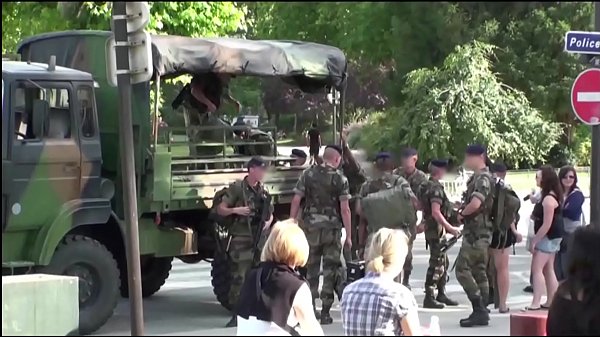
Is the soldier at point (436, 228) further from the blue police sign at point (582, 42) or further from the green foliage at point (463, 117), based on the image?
the blue police sign at point (582, 42)

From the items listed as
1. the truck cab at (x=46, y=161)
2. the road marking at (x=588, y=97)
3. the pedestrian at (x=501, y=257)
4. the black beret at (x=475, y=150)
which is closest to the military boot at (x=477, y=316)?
the pedestrian at (x=501, y=257)

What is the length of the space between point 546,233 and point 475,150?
1.72 meters

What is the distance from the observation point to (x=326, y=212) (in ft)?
34.3

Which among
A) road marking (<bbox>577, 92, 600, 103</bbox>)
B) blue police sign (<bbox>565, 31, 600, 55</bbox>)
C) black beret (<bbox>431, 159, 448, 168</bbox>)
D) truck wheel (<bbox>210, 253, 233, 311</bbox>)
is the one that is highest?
blue police sign (<bbox>565, 31, 600, 55</bbox>)

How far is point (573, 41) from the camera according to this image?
917 centimetres

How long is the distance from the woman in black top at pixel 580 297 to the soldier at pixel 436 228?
4.82m

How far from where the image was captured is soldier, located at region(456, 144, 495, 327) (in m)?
10.2

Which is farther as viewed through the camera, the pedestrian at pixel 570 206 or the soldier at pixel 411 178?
the pedestrian at pixel 570 206

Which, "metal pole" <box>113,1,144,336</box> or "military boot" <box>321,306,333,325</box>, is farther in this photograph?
"military boot" <box>321,306,333,325</box>

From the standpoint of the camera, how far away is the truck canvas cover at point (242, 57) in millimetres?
10469

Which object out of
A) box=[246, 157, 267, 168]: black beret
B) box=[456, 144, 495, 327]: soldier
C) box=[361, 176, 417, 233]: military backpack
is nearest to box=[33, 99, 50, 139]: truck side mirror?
box=[246, 157, 267, 168]: black beret

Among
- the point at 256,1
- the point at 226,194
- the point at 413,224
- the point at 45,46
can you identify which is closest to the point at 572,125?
the point at 413,224

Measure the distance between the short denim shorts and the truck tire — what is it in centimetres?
415

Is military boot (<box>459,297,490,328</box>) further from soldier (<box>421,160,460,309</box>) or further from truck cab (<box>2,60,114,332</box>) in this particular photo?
truck cab (<box>2,60,114,332</box>)
